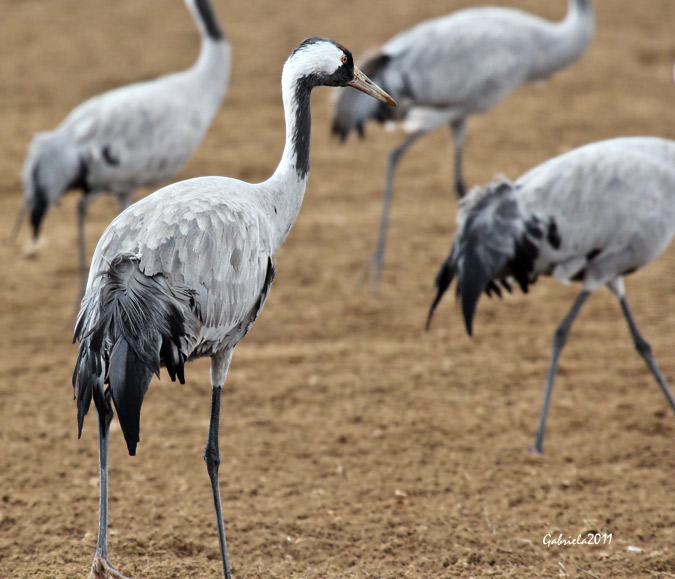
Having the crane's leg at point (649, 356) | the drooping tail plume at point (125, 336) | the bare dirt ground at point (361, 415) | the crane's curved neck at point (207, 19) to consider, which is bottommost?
the bare dirt ground at point (361, 415)

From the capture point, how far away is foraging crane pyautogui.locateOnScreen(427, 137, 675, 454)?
4.98 meters

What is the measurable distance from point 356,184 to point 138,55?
387 cm

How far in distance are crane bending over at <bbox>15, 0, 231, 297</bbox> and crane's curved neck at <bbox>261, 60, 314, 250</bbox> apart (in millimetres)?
2691

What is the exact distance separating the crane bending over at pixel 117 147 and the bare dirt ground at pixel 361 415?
809mm

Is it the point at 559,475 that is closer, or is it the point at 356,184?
the point at 559,475

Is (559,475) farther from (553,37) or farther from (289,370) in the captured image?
(553,37)

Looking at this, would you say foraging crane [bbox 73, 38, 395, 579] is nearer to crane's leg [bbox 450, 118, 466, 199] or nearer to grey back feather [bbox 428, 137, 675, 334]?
grey back feather [bbox 428, 137, 675, 334]

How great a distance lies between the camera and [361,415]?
552 centimetres

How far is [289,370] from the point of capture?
19.8ft

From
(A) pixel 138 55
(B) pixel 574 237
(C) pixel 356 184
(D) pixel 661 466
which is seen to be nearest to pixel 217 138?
(C) pixel 356 184

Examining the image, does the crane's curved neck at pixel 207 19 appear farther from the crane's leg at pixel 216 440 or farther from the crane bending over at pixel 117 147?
the crane's leg at pixel 216 440

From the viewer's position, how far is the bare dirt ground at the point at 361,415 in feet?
14.2

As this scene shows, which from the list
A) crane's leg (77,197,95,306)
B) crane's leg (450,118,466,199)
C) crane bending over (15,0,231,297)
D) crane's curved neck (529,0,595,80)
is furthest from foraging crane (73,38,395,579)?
crane's curved neck (529,0,595,80)

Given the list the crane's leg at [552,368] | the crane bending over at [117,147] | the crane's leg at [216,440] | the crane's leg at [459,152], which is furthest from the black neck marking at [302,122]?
the crane's leg at [459,152]
